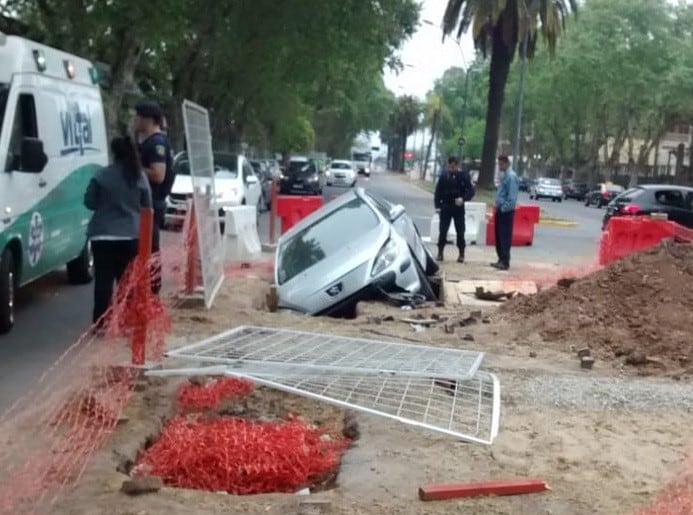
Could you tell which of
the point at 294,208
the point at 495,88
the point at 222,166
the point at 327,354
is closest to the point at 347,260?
the point at 327,354

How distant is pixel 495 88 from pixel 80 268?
1277 inches

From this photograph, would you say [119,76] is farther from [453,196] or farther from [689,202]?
[689,202]

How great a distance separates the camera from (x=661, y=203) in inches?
1120

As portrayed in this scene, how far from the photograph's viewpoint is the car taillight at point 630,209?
91.6 feet

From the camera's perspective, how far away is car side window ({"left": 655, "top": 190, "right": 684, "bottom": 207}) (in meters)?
28.4

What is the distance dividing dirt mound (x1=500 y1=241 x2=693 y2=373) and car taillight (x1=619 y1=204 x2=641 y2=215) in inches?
616

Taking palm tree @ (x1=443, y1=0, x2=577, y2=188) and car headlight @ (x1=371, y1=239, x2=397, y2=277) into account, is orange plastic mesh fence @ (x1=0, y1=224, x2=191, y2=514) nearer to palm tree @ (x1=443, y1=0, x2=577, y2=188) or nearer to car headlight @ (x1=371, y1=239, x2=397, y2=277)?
car headlight @ (x1=371, y1=239, x2=397, y2=277)

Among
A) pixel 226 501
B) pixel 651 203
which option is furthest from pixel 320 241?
pixel 651 203

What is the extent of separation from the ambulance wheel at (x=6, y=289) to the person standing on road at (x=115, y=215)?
162 centimetres

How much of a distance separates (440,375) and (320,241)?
6.73 meters

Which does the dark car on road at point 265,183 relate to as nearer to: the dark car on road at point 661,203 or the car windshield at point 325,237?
the dark car on road at point 661,203

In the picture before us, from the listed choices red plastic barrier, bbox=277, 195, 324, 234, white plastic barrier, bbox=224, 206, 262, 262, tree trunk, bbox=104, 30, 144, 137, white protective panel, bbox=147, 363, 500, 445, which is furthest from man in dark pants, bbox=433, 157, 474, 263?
white protective panel, bbox=147, 363, 500, 445

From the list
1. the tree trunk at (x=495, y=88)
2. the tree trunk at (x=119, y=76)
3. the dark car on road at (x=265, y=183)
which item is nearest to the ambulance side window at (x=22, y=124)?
the tree trunk at (x=119, y=76)

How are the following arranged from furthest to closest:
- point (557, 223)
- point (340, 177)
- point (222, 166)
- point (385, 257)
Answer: point (340, 177), point (557, 223), point (222, 166), point (385, 257)
